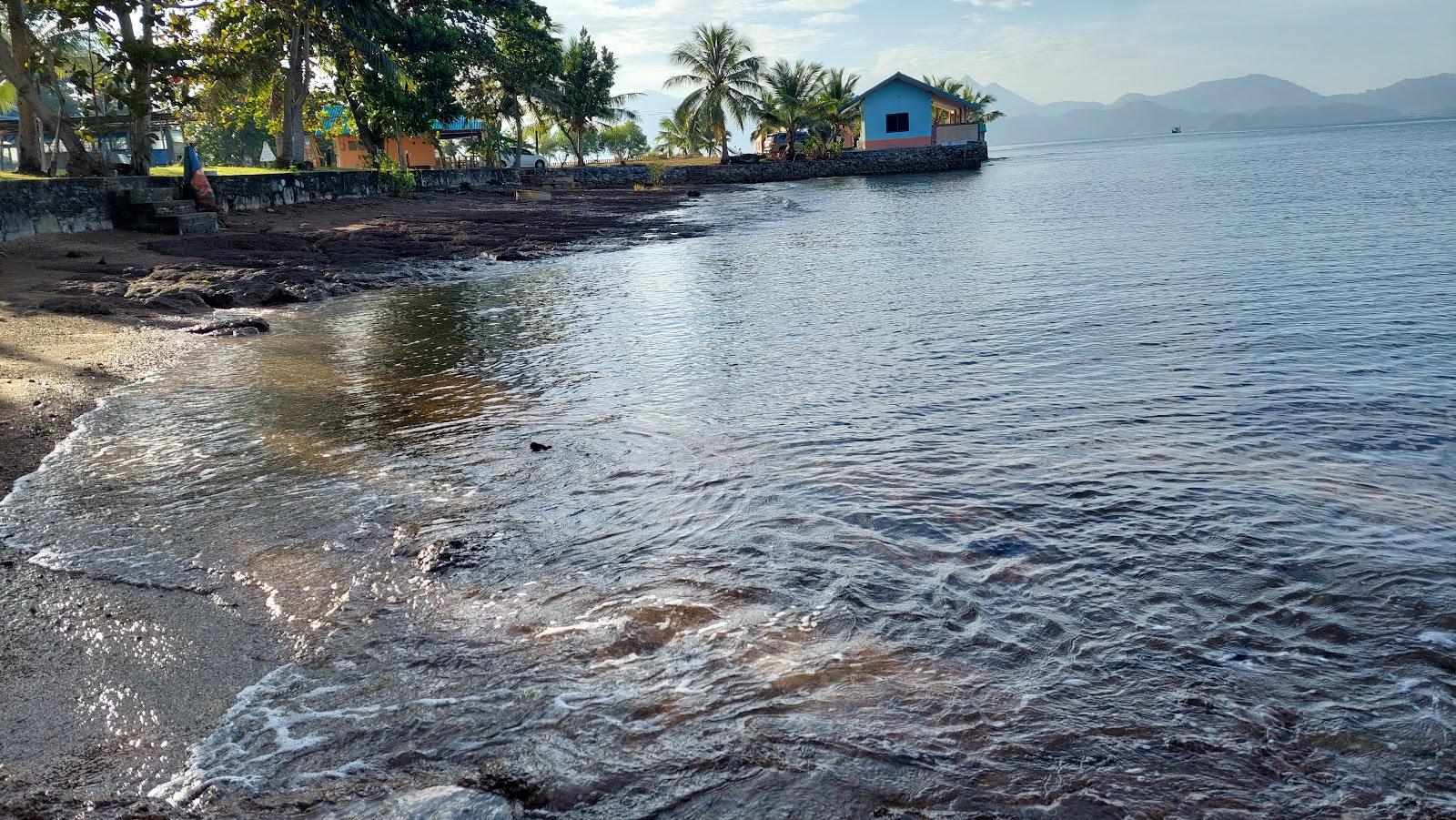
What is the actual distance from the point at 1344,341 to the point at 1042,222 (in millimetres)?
15685

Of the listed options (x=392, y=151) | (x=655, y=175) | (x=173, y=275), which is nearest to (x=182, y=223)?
(x=173, y=275)

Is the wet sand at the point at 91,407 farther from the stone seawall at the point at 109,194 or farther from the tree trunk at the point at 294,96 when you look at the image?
the tree trunk at the point at 294,96

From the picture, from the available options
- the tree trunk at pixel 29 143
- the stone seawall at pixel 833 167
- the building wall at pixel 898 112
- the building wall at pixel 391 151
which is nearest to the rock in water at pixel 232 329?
the tree trunk at pixel 29 143

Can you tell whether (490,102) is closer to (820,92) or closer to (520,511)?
(820,92)

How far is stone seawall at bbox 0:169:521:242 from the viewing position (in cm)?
1416

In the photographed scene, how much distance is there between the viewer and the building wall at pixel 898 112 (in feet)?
211

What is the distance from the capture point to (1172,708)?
3.14 m

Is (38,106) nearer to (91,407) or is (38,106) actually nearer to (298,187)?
(298,187)

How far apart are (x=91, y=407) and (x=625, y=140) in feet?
322

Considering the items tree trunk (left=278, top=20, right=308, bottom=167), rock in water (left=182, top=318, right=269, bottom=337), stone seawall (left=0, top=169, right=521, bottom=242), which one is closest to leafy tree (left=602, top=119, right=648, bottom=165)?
tree trunk (left=278, top=20, right=308, bottom=167)

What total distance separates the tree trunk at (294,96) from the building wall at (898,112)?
44465 mm

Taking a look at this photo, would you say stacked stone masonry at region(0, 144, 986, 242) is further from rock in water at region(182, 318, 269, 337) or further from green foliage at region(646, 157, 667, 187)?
rock in water at region(182, 318, 269, 337)

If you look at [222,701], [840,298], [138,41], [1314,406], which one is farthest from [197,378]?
[138,41]

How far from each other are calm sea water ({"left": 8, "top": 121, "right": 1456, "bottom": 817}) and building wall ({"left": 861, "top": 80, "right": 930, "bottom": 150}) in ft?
189
